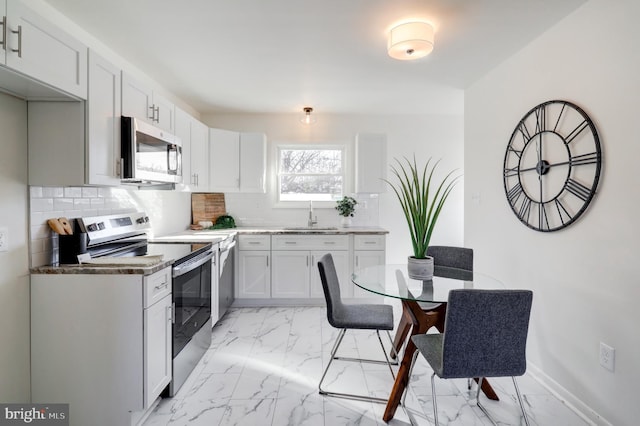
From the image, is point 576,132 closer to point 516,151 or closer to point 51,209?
point 516,151

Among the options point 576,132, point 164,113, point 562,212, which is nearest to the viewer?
point 576,132

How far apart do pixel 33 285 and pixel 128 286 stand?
52cm

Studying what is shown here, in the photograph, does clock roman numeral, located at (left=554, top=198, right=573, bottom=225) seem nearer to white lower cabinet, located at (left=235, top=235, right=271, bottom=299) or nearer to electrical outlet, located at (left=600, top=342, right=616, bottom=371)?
electrical outlet, located at (left=600, top=342, right=616, bottom=371)

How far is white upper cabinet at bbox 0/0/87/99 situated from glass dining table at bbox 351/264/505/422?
1963mm

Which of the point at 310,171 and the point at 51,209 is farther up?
the point at 310,171

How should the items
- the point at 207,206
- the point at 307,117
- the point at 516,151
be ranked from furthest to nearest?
the point at 207,206, the point at 307,117, the point at 516,151

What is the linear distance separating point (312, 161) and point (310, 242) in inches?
48.9

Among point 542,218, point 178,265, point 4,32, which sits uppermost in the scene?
point 4,32

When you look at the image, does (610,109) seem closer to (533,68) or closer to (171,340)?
(533,68)

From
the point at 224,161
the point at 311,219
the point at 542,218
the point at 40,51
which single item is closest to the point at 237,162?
the point at 224,161

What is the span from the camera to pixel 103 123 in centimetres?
192

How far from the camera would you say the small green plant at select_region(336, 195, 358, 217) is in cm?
426

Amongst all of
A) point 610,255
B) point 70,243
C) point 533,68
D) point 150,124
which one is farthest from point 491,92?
point 70,243

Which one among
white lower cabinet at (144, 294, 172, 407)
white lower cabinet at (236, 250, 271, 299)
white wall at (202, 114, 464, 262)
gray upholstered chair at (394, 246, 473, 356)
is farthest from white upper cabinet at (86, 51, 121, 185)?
white wall at (202, 114, 464, 262)
